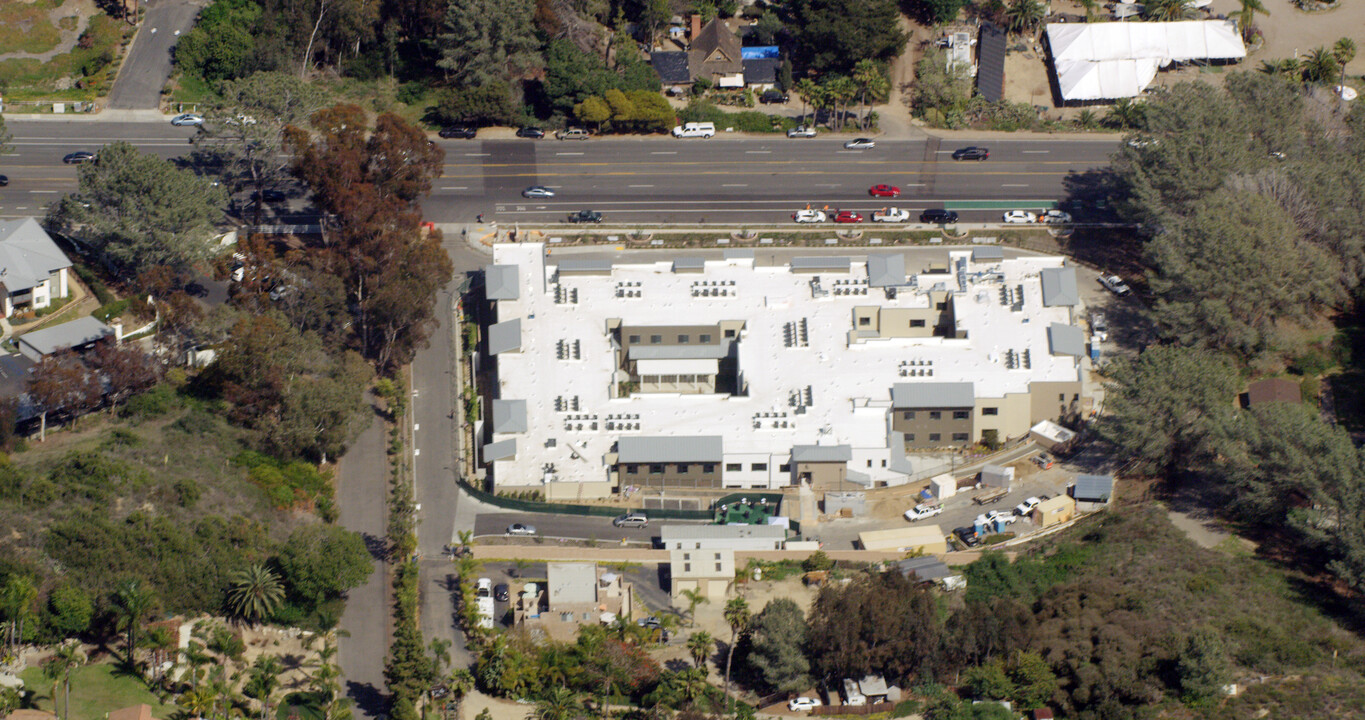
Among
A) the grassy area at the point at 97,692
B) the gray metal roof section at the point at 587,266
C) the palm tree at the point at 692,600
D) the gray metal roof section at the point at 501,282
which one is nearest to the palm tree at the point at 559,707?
the palm tree at the point at 692,600

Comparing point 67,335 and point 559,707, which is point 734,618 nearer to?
point 559,707

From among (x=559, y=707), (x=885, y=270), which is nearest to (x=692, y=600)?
(x=559, y=707)

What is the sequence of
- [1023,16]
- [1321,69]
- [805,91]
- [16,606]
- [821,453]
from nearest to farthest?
[16,606] → [821,453] → [805,91] → [1321,69] → [1023,16]

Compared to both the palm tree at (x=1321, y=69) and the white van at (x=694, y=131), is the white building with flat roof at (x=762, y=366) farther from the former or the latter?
the palm tree at (x=1321, y=69)

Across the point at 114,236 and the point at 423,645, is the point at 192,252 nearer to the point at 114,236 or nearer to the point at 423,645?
the point at 114,236

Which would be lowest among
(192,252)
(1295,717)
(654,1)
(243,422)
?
(1295,717)

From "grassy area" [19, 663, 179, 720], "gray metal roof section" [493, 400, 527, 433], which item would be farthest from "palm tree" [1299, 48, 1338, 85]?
"grassy area" [19, 663, 179, 720]

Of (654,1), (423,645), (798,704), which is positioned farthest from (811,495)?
(654,1)
